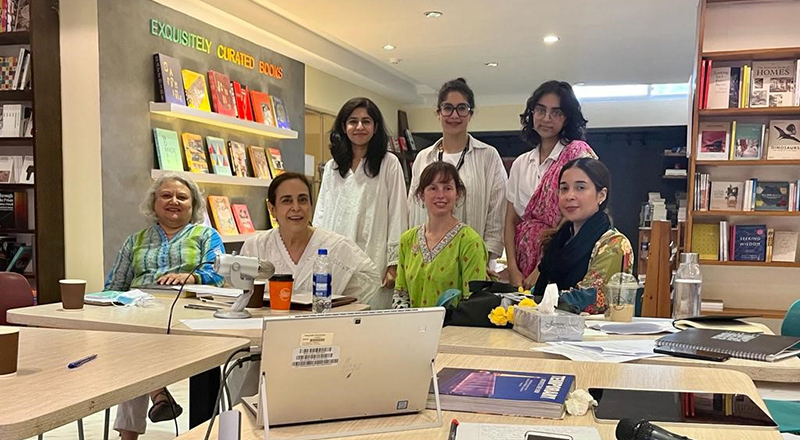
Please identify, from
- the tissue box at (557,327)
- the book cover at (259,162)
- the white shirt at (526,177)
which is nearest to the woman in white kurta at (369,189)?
the white shirt at (526,177)

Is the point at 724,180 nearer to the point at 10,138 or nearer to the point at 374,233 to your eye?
the point at 374,233

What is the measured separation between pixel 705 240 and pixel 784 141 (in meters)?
0.74

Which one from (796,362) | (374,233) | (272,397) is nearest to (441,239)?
(374,233)

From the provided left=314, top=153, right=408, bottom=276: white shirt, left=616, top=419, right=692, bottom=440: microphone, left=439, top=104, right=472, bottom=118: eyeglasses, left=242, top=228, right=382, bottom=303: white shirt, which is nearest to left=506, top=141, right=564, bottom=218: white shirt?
left=439, top=104, right=472, bottom=118: eyeglasses

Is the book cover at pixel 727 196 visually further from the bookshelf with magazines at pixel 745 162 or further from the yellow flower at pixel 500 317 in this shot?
the yellow flower at pixel 500 317

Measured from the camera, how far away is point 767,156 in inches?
156

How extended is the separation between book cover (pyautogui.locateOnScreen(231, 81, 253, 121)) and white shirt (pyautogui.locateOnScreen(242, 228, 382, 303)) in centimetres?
261

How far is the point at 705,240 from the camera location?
163 inches

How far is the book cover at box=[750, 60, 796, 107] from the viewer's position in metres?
3.92

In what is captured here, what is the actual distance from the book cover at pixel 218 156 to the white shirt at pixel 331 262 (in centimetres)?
222

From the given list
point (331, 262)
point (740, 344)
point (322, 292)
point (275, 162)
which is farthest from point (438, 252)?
point (275, 162)

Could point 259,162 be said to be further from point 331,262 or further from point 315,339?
point 315,339

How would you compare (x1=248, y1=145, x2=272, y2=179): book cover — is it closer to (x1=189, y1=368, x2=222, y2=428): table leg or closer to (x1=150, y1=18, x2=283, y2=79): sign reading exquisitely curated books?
(x1=150, y1=18, x2=283, y2=79): sign reading exquisitely curated books

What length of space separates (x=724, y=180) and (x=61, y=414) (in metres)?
4.01
